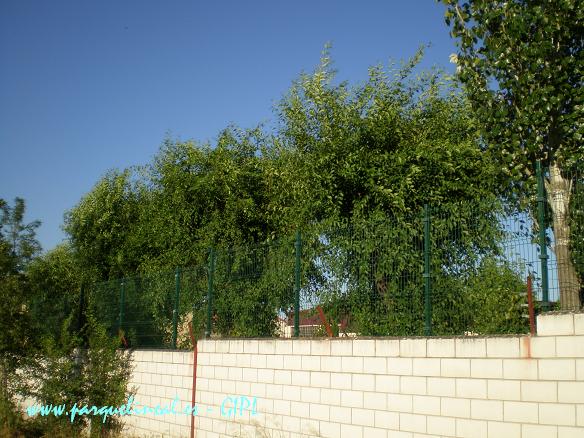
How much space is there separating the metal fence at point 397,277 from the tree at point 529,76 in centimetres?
242

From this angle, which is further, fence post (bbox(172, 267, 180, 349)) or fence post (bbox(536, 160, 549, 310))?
fence post (bbox(172, 267, 180, 349))

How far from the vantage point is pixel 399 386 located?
26.5 ft

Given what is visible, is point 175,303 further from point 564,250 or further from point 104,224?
point 104,224

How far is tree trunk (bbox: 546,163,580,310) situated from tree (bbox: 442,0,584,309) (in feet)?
9.40

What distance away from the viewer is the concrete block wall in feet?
21.7

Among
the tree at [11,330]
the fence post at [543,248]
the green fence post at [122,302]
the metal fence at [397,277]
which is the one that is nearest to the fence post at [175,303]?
the metal fence at [397,277]

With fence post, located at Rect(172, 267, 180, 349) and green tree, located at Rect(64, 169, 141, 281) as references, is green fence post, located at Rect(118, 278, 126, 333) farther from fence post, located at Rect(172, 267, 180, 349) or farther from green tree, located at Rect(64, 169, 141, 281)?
green tree, located at Rect(64, 169, 141, 281)

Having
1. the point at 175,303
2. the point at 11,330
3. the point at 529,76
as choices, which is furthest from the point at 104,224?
the point at 529,76

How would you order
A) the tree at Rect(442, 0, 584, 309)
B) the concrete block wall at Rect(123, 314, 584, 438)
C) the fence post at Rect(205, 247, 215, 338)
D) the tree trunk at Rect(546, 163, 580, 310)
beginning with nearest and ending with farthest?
the concrete block wall at Rect(123, 314, 584, 438) → the tree trunk at Rect(546, 163, 580, 310) → the tree at Rect(442, 0, 584, 309) → the fence post at Rect(205, 247, 215, 338)

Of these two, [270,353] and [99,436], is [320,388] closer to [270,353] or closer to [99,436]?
[270,353]

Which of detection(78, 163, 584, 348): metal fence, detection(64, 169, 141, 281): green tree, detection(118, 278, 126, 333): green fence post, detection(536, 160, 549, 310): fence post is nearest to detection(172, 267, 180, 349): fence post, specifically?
detection(78, 163, 584, 348): metal fence

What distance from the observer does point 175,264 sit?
19.1 meters

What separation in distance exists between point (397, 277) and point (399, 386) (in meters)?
1.45

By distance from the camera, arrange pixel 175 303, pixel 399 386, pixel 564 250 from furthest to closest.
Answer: pixel 175 303, pixel 399 386, pixel 564 250
